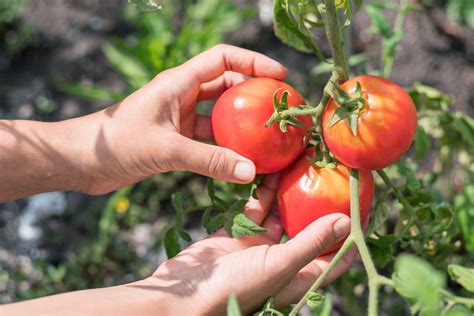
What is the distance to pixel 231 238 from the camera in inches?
58.1

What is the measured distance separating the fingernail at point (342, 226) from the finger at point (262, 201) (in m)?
0.24

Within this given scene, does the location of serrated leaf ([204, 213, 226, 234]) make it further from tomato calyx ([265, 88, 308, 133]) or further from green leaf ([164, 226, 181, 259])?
tomato calyx ([265, 88, 308, 133])

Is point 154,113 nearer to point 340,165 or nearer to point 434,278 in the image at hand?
point 340,165

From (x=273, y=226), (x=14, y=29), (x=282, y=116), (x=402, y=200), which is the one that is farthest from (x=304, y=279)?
(x=14, y=29)

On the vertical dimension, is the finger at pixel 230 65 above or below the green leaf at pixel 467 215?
above

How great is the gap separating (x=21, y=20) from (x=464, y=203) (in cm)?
195

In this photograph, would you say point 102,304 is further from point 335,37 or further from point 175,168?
point 335,37

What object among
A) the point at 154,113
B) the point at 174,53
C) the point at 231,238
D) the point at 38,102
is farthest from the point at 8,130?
the point at 38,102

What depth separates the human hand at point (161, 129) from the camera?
142cm

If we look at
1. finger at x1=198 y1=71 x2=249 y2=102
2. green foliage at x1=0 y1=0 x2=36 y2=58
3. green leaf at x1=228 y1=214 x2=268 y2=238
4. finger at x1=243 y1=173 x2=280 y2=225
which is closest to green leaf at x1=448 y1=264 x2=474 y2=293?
green leaf at x1=228 y1=214 x2=268 y2=238

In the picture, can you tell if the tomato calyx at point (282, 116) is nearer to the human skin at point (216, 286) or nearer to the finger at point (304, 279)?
the human skin at point (216, 286)

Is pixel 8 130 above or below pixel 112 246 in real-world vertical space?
above

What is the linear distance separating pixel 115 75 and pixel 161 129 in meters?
1.22

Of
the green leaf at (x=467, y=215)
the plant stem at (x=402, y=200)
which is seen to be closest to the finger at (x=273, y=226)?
the plant stem at (x=402, y=200)
